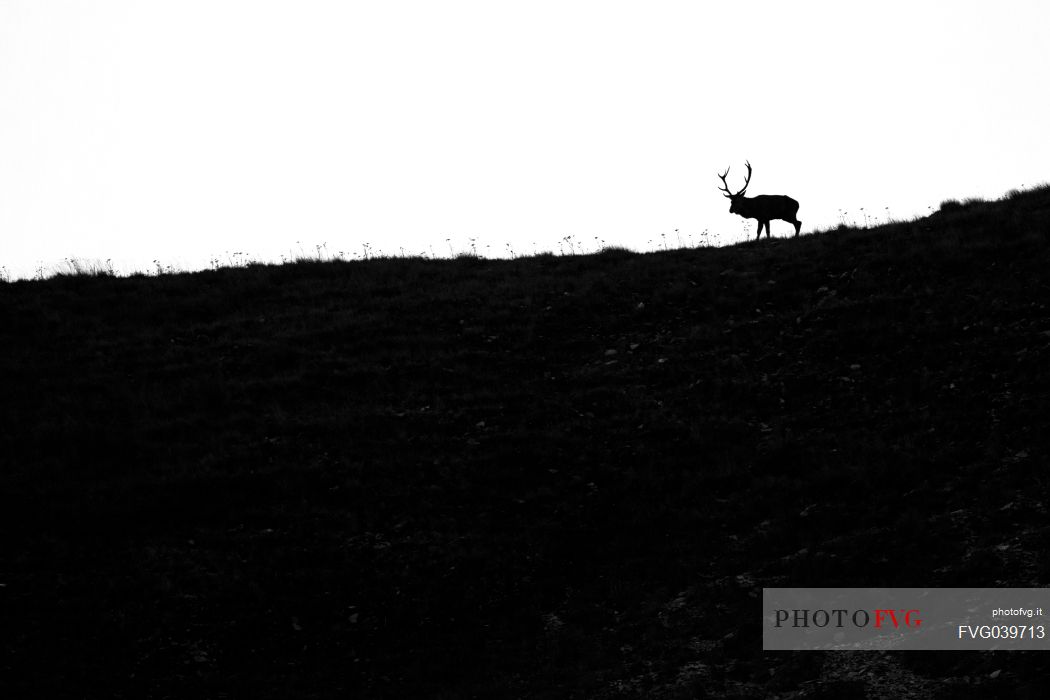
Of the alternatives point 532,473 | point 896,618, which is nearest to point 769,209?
point 532,473

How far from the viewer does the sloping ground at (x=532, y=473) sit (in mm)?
12258

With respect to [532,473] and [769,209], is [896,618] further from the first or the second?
[769,209]

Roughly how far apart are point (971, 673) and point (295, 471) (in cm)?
1083

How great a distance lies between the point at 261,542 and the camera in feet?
48.8

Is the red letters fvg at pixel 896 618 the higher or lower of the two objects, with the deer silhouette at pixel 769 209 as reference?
lower

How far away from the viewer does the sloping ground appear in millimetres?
12258

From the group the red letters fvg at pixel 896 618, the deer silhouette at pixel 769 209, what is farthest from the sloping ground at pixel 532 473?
the deer silhouette at pixel 769 209

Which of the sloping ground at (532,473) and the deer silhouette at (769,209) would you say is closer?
the sloping ground at (532,473)

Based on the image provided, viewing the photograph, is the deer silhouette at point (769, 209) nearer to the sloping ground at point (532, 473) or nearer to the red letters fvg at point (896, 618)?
the sloping ground at point (532, 473)

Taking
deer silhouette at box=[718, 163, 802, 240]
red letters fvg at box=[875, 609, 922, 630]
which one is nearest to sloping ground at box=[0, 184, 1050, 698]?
red letters fvg at box=[875, 609, 922, 630]

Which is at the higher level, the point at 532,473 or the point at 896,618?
the point at 532,473

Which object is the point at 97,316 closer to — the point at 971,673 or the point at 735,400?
the point at 735,400

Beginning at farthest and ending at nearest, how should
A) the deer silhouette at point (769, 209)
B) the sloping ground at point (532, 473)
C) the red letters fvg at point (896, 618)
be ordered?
the deer silhouette at point (769, 209) < the sloping ground at point (532, 473) < the red letters fvg at point (896, 618)

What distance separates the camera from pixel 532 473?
16641 millimetres
